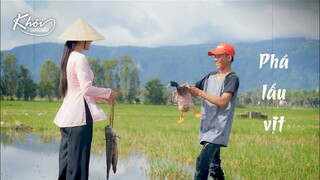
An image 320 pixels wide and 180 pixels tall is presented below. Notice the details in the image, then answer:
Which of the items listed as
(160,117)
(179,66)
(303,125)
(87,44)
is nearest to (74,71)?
(87,44)

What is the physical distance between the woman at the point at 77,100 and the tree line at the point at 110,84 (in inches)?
301

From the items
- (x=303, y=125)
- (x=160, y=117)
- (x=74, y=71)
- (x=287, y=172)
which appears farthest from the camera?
(x=160, y=117)

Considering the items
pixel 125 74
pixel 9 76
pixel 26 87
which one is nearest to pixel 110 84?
pixel 125 74

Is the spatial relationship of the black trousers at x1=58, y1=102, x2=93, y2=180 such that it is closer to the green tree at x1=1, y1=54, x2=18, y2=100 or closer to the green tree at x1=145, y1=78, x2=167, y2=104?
the green tree at x1=145, y1=78, x2=167, y2=104

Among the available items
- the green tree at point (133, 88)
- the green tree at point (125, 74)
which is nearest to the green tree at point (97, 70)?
the green tree at point (125, 74)

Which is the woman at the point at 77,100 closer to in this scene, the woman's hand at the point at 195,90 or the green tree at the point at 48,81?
the woman's hand at the point at 195,90

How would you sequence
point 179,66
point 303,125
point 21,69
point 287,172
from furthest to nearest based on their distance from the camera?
point 179,66
point 21,69
point 303,125
point 287,172

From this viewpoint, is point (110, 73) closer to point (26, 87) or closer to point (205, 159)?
point (26, 87)

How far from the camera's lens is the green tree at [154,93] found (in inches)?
503

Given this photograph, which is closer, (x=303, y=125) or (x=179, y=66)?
(x=303, y=125)

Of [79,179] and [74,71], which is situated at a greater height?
[74,71]

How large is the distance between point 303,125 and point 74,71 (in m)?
8.19

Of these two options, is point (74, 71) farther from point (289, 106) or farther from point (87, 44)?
point (289, 106)

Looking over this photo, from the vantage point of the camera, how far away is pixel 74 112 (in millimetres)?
3926
